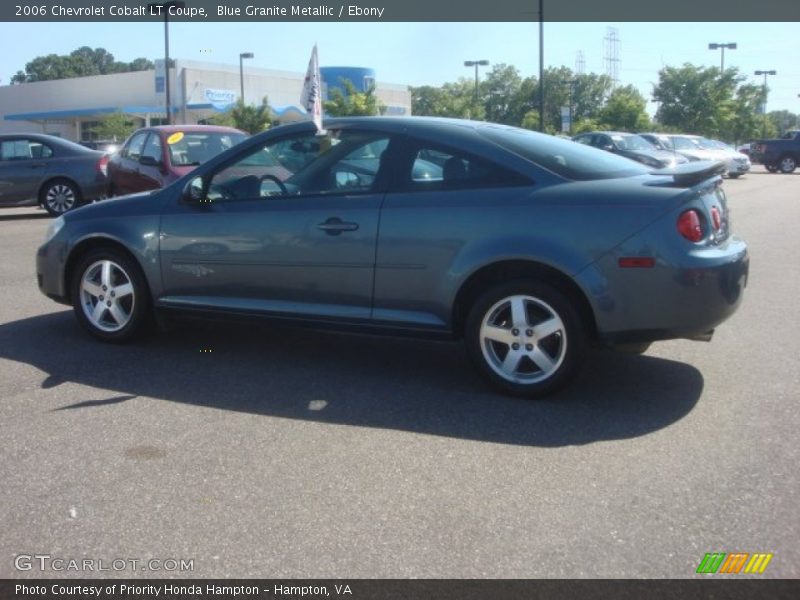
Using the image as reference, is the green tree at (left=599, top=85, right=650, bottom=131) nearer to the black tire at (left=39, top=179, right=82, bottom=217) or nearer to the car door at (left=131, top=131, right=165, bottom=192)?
the black tire at (left=39, top=179, right=82, bottom=217)

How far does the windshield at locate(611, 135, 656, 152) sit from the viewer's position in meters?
23.8

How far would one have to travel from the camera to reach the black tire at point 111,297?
6.07 metres

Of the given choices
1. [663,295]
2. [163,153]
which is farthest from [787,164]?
[663,295]

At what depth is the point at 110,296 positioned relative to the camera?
6.18 metres

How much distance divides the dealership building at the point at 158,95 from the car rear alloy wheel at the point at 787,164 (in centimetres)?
2166

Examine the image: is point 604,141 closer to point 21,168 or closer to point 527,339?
point 21,168

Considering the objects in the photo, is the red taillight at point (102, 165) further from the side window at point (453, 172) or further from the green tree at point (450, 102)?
the green tree at point (450, 102)

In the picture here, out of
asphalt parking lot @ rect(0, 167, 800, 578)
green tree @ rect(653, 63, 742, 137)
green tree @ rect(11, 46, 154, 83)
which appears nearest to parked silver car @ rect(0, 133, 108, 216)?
asphalt parking lot @ rect(0, 167, 800, 578)

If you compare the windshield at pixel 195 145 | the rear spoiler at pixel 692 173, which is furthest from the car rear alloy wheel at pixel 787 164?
the rear spoiler at pixel 692 173

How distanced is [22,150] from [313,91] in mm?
11362

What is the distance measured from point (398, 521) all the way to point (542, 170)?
7.81 ft

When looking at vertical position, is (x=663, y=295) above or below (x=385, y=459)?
above
